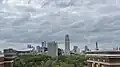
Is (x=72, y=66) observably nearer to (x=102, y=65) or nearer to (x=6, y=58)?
(x=6, y=58)

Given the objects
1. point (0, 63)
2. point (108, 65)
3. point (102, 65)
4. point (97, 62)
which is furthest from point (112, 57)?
point (0, 63)

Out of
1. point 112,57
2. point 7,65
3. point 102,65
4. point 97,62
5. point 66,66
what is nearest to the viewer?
point 112,57

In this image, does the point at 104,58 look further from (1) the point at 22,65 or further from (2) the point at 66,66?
(1) the point at 22,65

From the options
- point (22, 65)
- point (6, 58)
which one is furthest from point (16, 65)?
point (6, 58)

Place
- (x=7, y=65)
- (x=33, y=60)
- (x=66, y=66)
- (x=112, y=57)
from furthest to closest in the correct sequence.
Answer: (x=33, y=60) < (x=66, y=66) < (x=7, y=65) < (x=112, y=57)

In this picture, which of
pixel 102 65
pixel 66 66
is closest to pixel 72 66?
pixel 66 66

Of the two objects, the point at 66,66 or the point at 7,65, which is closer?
the point at 7,65

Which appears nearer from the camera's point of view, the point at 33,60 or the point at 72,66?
the point at 72,66

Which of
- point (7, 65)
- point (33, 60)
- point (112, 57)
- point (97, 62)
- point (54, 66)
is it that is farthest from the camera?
point (33, 60)

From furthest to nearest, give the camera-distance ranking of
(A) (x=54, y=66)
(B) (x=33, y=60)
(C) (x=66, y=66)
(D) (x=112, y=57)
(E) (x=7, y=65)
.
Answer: (B) (x=33, y=60) → (A) (x=54, y=66) → (C) (x=66, y=66) → (E) (x=7, y=65) → (D) (x=112, y=57)
